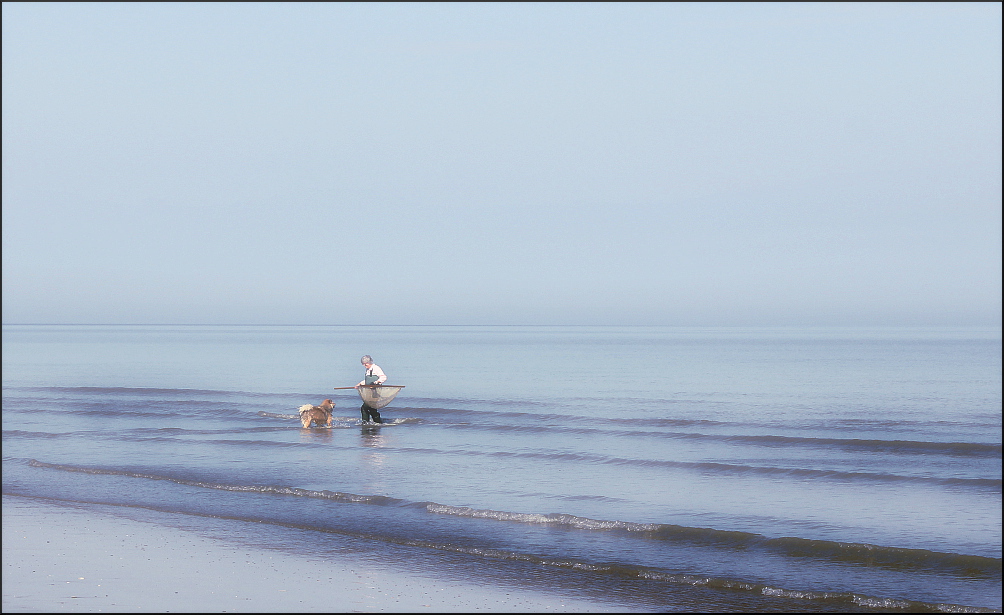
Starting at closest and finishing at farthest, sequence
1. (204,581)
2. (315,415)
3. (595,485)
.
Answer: (204,581), (595,485), (315,415)

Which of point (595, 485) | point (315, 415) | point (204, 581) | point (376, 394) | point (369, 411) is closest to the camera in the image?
point (204, 581)

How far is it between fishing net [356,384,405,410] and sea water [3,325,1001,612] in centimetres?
68

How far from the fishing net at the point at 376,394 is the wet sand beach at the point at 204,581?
12208mm

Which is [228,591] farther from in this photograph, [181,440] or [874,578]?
[181,440]

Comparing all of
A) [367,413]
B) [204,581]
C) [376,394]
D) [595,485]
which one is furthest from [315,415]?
[204,581]

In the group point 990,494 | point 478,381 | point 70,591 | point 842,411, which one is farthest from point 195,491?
point 478,381

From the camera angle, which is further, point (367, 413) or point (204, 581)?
point (367, 413)

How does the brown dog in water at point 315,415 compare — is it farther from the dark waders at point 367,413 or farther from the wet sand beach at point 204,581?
the wet sand beach at point 204,581

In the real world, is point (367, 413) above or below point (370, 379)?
below

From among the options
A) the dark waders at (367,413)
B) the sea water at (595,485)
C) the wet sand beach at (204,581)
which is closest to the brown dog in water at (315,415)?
the sea water at (595,485)

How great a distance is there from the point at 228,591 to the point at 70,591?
Answer: 4.68 ft

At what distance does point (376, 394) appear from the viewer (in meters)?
23.3

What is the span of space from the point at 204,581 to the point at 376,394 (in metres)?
14.6

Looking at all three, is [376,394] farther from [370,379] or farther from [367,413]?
[367,413]
